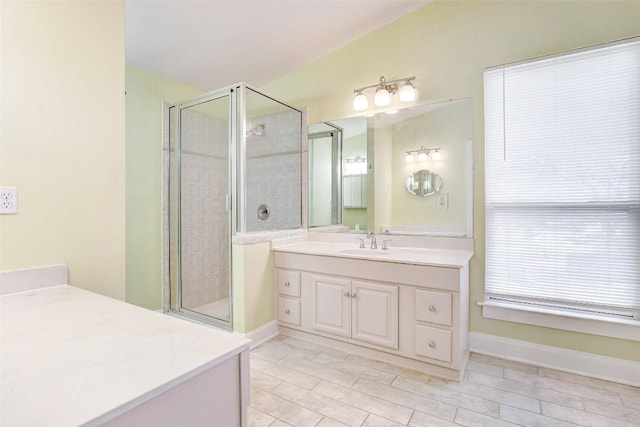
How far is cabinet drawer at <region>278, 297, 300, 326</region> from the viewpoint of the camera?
2.66m

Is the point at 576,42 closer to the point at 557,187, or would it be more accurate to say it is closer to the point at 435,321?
the point at 557,187

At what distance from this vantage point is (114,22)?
1630 millimetres

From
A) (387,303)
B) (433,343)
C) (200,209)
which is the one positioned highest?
(200,209)

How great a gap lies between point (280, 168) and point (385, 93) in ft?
4.04

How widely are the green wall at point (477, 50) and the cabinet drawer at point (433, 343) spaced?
0.56 metres

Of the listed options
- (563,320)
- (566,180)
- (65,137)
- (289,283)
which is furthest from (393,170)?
(65,137)

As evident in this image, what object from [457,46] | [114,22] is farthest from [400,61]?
[114,22]

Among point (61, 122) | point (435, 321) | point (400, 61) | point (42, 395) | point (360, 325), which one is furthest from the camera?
point (400, 61)

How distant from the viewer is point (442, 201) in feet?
8.36

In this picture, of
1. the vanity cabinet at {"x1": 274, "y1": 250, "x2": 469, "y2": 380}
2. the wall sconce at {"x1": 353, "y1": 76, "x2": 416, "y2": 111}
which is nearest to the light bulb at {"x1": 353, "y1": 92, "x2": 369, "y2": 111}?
the wall sconce at {"x1": 353, "y1": 76, "x2": 416, "y2": 111}

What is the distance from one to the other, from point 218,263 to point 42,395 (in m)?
2.43

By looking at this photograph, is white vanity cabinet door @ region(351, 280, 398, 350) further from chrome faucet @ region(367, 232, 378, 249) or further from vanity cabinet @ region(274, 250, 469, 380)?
chrome faucet @ region(367, 232, 378, 249)

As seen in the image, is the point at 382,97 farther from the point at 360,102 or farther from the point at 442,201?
the point at 442,201

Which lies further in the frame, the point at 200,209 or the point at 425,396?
the point at 200,209
